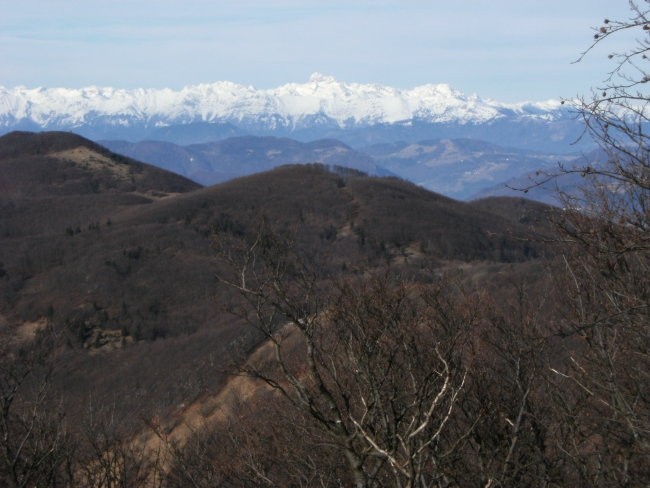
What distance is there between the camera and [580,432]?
1120 centimetres

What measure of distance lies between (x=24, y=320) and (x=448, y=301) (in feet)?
235

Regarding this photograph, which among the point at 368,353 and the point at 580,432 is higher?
the point at 368,353

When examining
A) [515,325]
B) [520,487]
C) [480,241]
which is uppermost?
[515,325]

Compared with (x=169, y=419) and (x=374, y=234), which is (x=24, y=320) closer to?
(x=169, y=419)

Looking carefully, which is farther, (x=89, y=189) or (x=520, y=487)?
(x=89, y=189)

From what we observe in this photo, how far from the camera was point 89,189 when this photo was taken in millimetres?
160125

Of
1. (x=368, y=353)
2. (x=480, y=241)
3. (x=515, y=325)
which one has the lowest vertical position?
(x=480, y=241)

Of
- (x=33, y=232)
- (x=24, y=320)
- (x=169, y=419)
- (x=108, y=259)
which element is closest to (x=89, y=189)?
(x=33, y=232)

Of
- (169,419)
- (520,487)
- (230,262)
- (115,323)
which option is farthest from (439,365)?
(115,323)

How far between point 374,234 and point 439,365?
327 ft

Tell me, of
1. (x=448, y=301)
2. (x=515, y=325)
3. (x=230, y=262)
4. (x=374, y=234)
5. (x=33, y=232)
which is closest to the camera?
(x=230, y=262)

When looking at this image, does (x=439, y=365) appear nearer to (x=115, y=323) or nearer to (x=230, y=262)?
(x=230, y=262)

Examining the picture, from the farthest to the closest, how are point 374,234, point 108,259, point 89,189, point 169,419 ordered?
1. point 89,189
2. point 374,234
3. point 108,259
4. point 169,419

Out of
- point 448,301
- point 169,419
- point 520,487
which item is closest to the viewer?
point 520,487
